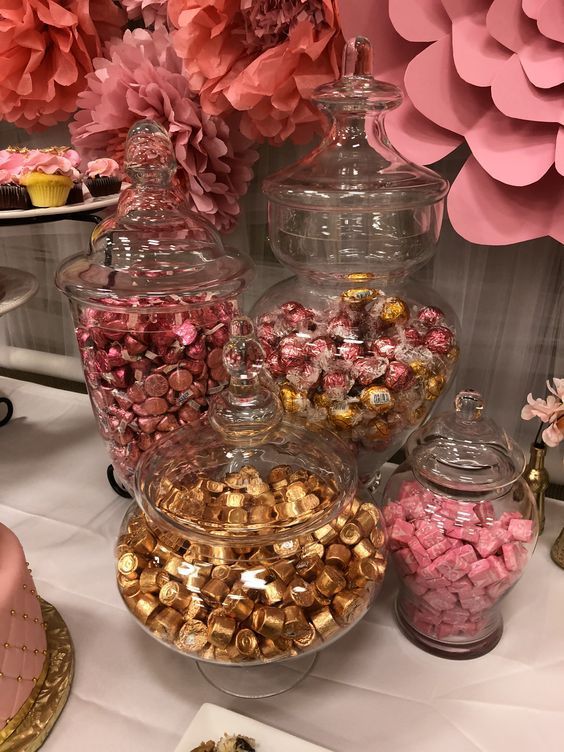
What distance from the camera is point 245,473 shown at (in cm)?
52

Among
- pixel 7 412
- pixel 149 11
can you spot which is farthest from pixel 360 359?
pixel 7 412

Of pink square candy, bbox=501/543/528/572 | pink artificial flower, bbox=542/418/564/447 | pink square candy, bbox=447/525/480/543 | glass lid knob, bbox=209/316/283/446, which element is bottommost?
pink square candy, bbox=501/543/528/572

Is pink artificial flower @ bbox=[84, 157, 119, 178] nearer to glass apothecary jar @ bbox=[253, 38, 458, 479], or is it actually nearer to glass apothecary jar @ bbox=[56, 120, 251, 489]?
glass apothecary jar @ bbox=[56, 120, 251, 489]

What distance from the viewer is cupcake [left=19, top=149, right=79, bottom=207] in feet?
2.57

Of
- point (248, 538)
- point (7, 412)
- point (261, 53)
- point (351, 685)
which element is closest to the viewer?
point (248, 538)

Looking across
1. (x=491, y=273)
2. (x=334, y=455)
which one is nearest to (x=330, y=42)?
(x=491, y=273)

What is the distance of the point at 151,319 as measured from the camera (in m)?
0.64

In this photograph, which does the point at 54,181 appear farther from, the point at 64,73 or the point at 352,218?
the point at 352,218

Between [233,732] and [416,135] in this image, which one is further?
[416,135]

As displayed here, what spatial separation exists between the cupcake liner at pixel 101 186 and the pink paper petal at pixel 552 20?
0.52 m

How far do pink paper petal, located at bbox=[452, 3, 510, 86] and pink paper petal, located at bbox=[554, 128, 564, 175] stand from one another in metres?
0.08

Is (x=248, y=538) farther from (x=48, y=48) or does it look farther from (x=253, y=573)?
(x=48, y=48)

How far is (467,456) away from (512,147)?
30cm

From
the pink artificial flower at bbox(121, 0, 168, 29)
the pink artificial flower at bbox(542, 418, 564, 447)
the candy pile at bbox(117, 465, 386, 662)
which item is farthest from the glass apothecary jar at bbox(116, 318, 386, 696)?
the pink artificial flower at bbox(121, 0, 168, 29)
